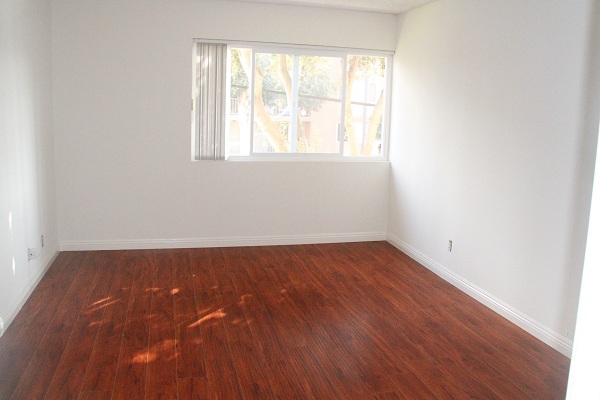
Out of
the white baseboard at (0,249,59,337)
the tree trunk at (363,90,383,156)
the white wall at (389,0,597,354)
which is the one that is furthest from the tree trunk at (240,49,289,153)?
the white baseboard at (0,249,59,337)

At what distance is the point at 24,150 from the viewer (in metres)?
4.30

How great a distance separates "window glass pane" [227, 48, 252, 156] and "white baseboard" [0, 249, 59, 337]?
80.9 inches

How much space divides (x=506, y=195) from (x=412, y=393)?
6.08 feet

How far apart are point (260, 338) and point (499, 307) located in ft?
6.14

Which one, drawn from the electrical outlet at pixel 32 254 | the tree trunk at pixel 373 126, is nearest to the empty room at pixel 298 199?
the tree trunk at pixel 373 126

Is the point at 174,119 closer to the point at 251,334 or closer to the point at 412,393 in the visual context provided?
the point at 251,334

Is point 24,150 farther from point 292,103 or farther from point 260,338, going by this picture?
point 292,103

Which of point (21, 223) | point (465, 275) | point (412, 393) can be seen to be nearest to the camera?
point (412, 393)

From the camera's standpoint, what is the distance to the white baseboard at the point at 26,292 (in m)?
3.67

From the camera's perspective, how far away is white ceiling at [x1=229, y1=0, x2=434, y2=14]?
5523mm

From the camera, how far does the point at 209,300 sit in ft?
14.4

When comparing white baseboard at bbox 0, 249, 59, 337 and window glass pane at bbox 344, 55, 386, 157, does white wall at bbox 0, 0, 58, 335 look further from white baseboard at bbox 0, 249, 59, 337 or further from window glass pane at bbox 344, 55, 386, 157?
window glass pane at bbox 344, 55, 386, 157

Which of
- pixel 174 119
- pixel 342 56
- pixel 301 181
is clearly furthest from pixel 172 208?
pixel 342 56

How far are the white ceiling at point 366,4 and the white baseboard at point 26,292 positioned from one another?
3158mm
